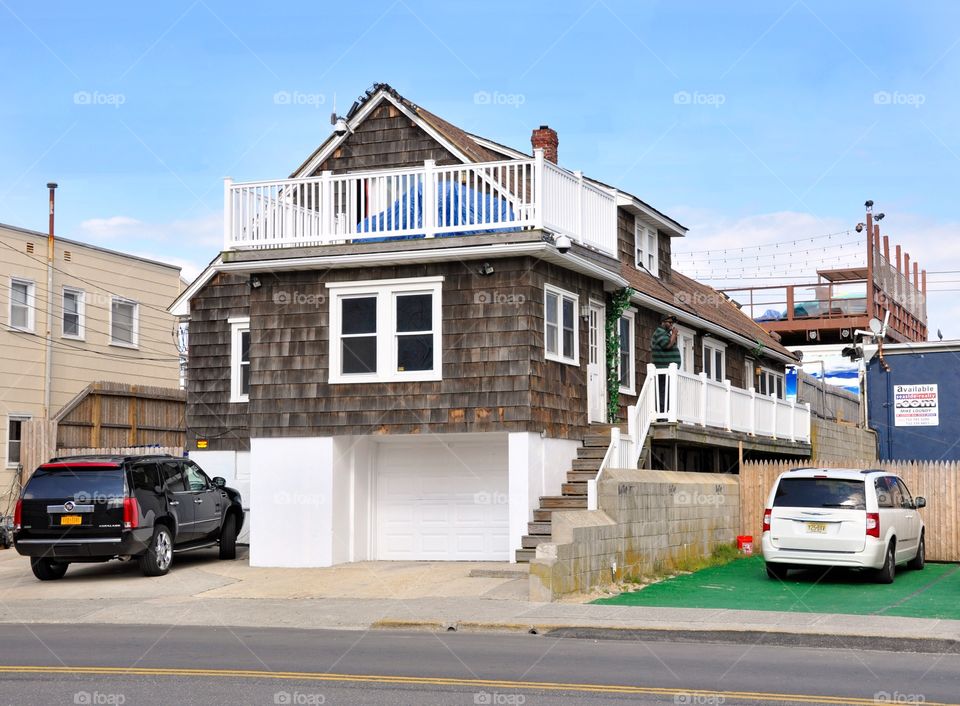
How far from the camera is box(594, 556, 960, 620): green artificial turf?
1616 centimetres

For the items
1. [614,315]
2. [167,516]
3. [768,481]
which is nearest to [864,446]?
[768,481]

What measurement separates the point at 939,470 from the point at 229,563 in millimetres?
13230

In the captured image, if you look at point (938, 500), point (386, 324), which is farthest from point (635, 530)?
point (938, 500)

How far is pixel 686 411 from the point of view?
22.4 metres

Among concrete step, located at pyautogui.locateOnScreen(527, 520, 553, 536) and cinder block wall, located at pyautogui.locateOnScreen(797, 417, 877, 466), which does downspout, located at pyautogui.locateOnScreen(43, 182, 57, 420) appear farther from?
cinder block wall, located at pyautogui.locateOnScreen(797, 417, 877, 466)

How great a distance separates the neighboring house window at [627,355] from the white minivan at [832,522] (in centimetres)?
572

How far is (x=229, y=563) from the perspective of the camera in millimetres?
21703

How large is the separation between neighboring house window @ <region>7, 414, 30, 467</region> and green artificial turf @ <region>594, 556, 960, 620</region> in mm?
16939

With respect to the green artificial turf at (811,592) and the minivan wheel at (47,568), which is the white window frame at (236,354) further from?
the green artificial turf at (811,592)

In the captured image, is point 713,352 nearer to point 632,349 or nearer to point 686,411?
point 632,349

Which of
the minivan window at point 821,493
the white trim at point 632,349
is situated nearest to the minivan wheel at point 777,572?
the minivan window at point 821,493

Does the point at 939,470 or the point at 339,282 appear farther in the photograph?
the point at 939,470

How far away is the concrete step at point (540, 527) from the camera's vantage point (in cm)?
1928

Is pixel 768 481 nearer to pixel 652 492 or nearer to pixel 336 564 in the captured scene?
pixel 652 492
